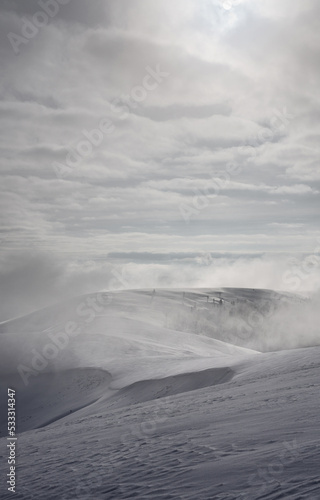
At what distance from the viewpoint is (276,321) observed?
3359 inches

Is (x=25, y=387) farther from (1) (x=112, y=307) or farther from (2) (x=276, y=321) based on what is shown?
(2) (x=276, y=321)

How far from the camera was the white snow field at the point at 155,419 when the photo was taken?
4.96 m

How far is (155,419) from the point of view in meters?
9.21

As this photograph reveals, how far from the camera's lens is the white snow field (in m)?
4.96

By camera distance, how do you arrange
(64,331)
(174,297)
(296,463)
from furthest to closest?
(174,297) → (64,331) → (296,463)

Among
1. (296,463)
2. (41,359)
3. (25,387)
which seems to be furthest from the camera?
(41,359)

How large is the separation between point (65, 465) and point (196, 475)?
7.80 feet

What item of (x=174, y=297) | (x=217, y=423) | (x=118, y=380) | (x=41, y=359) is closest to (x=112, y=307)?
(x=174, y=297)

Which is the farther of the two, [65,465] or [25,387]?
[25,387]

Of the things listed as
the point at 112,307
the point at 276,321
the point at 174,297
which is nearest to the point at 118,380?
the point at 112,307

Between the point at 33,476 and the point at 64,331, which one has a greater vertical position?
the point at 64,331

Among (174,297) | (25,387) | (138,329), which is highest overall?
(174,297)

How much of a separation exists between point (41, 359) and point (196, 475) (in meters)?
22.1

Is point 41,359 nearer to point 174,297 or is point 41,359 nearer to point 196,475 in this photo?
point 196,475
